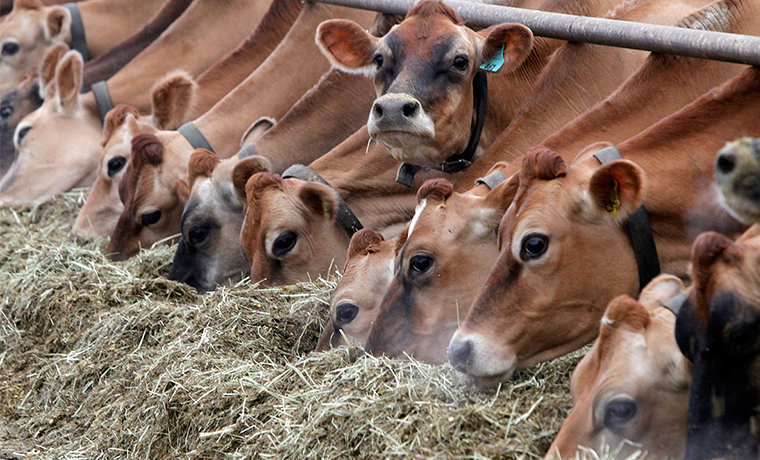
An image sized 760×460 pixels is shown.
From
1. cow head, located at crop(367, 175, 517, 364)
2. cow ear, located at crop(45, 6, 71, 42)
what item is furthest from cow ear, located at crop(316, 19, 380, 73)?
cow ear, located at crop(45, 6, 71, 42)

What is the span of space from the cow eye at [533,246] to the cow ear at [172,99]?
4.92 m

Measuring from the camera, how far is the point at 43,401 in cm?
530

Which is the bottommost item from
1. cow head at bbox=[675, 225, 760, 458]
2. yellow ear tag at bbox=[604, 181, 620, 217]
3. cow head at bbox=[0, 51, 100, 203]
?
cow head at bbox=[0, 51, 100, 203]

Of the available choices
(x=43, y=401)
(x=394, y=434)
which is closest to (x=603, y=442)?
(x=394, y=434)

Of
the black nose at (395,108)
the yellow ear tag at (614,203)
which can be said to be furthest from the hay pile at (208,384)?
the black nose at (395,108)

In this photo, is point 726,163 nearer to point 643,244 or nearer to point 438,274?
point 643,244

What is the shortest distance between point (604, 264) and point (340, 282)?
145 cm

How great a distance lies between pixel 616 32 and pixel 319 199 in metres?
1.90

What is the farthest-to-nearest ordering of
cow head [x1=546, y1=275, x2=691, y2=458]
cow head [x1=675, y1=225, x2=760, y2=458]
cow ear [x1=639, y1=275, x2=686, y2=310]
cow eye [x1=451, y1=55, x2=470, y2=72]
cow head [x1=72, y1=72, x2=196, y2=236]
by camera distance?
cow head [x1=72, y1=72, x2=196, y2=236], cow eye [x1=451, y1=55, x2=470, y2=72], cow ear [x1=639, y1=275, x2=686, y2=310], cow head [x1=546, y1=275, x2=691, y2=458], cow head [x1=675, y1=225, x2=760, y2=458]

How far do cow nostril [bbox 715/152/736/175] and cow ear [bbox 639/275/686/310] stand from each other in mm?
484

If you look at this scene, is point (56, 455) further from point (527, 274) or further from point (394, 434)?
point (527, 274)

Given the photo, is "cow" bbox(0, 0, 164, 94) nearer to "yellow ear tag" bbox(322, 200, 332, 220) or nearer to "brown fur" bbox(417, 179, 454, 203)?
"yellow ear tag" bbox(322, 200, 332, 220)

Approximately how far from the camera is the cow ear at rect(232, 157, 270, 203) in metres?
6.16

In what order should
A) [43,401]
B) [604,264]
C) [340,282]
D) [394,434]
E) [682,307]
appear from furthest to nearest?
[43,401] < [340,282] < [604,264] < [394,434] < [682,307]
